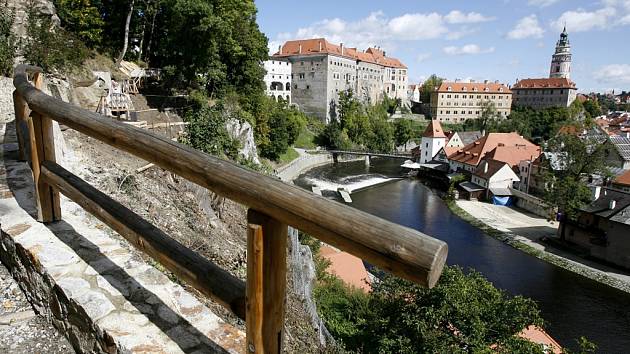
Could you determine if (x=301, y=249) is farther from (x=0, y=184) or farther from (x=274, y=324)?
(x=274, y=324)

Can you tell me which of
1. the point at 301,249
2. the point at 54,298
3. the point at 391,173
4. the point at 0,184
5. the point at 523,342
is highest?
the point at 0,184

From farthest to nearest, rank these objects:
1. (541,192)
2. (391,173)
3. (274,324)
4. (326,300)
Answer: (391,173) < (541,192) < (326,300) < (274,324)

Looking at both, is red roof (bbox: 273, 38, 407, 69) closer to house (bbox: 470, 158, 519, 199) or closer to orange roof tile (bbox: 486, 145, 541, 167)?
orange roof tile (bbox: 486, 145, 541, 167)

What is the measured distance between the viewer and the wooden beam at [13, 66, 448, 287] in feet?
4.45

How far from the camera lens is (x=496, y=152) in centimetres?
4359

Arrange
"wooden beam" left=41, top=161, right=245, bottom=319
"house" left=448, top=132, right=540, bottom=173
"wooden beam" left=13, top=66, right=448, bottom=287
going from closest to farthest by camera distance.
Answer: "wooden beam" left=13, top=66, right=448, bottom=287, "wooden beam" left=41, top=161, right=245, bottom=319, "house" left=448, top=132, right=540, bottom=173

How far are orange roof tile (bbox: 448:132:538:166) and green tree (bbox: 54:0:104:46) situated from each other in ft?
121

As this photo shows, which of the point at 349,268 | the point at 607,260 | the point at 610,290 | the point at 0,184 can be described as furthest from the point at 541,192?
the point at 0,184

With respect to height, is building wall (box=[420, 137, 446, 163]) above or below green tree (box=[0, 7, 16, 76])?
below

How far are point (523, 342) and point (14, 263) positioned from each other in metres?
11.8

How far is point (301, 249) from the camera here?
13.4 metres

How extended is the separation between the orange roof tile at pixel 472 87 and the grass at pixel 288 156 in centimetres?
4847

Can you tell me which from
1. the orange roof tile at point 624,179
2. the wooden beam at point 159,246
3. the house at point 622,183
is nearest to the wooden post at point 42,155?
the wooden beam at point 159,246

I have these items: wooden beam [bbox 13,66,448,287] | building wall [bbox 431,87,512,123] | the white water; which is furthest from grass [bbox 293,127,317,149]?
wooden beam [bbox 13,66,448,287]
